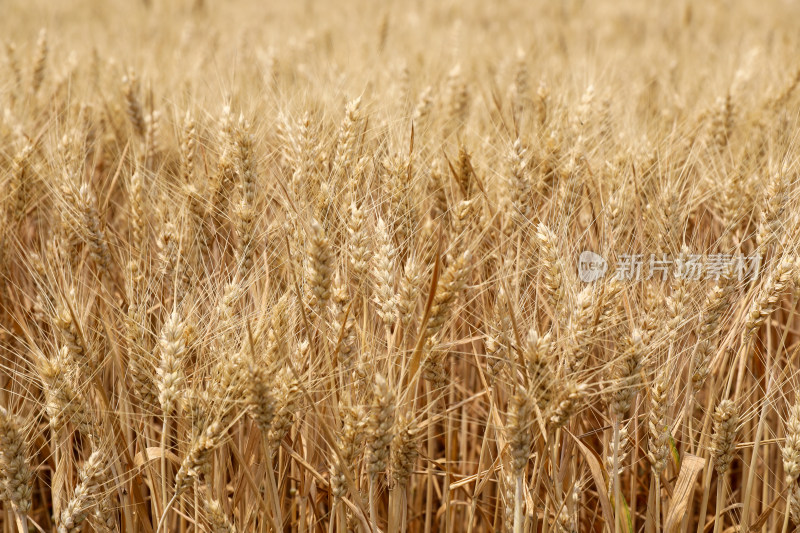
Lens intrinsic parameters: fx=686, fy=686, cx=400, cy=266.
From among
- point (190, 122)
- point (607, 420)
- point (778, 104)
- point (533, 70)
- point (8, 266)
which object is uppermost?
point (533, 70)

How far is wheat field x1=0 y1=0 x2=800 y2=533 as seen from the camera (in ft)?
4.34

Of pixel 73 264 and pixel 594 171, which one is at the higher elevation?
pixel 594 171

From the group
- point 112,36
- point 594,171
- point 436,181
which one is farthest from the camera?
point 112,36

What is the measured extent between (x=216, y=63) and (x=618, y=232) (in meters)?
2.68

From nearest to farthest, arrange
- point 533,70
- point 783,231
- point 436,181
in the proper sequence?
1. point 783,231
2. point 436,181
3. point 533,70

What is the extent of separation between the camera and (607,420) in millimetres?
1581

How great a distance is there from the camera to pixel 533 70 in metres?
3.42

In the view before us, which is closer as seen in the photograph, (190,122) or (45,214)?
(190,122)

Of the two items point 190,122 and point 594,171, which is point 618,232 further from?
point 190,122

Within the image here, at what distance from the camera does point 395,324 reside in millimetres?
1611

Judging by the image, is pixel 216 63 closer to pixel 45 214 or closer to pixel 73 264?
pixel 45 214

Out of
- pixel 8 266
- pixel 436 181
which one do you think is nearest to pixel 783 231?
pixel 436 181

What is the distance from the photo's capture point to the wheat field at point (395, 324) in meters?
1.32

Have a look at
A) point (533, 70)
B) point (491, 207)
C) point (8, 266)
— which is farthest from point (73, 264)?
point (533, 70)
